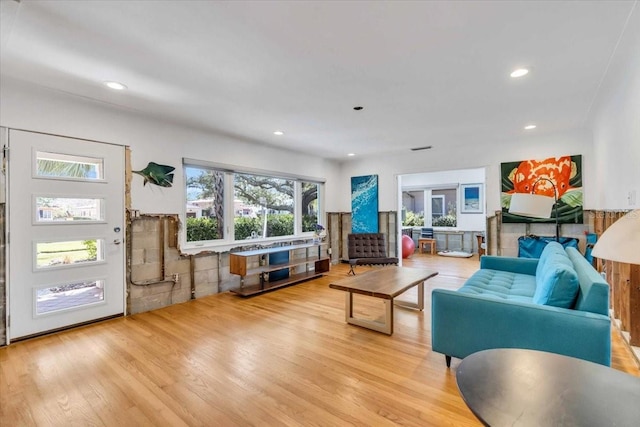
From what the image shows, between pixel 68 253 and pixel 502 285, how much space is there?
15.5 feet

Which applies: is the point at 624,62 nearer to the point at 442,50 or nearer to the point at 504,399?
the point at 442,50

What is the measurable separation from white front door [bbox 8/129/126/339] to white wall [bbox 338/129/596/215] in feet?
15.9

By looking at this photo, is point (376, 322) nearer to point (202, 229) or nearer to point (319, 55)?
point (319, 55)

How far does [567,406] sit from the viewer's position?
A: 0.95 m

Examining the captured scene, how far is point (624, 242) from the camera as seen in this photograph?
1.06 m

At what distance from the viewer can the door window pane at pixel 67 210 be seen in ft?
10.1

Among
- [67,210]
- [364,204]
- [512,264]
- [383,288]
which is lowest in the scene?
[383,288]

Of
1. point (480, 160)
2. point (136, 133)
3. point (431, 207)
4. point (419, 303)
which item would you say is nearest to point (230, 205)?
point (136, 133)

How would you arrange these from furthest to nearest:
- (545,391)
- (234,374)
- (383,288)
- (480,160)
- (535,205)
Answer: (480,160)
(535,205)
(383,288)
(234,374)
(545,391)

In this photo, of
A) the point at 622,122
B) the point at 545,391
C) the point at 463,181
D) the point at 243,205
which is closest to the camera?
the point at 545,391

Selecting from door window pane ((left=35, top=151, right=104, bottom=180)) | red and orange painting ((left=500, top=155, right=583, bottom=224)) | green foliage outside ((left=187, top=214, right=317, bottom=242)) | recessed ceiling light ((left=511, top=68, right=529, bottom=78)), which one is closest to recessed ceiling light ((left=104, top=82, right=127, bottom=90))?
door window pane ((left=35, top=151, right=104, bottom=180))

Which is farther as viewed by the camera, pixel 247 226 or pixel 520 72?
pixel 247 226

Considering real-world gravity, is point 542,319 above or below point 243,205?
below

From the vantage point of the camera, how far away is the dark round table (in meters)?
0.90
